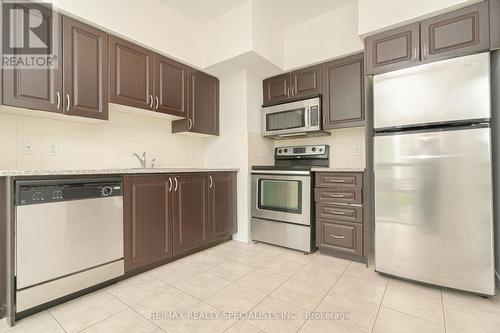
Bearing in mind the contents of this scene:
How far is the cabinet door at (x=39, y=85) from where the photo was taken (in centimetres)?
165

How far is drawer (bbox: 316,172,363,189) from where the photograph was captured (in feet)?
7.75

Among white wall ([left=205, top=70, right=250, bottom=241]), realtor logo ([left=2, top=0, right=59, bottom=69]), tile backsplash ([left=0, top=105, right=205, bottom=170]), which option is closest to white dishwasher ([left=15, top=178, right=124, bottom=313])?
tile backsplash ([left=0, top=105, right=205, bottom=170])

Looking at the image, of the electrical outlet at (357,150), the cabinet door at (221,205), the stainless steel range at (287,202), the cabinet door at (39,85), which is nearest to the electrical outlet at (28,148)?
the cabinet door at (39,85)

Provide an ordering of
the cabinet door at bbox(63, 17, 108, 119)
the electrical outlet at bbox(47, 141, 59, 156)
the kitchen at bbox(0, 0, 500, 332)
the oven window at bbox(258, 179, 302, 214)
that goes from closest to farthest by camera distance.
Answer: the kitchen at bbox(0, 0, 500, 332) → the cabinet door at bbox(63, 17, 108, 119) → the electrical outlet at bbox(47, 141, 59, 156) → the oven window at bbox(258, 179, 302, 214)

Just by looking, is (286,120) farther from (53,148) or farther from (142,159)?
(53,148)

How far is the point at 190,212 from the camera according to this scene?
248 cm

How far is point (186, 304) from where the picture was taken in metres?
1.64

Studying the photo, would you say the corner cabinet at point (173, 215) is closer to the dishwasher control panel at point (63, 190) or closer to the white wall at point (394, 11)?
the dishwasher control panel at point (63, 190)

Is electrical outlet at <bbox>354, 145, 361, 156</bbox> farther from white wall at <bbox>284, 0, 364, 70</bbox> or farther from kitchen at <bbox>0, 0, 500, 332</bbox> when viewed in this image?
white wall at <bbox>284, 0, 364, 70</bbox>

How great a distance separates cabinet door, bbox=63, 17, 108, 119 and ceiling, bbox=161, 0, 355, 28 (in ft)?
3.03

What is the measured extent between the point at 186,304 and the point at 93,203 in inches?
38.6

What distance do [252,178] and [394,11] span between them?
212 cm

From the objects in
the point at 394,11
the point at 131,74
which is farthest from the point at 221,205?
the point at 394,11

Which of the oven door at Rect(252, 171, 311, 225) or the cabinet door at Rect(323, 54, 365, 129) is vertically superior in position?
the cabinet door at Rect(323, 54, 365, 129)
